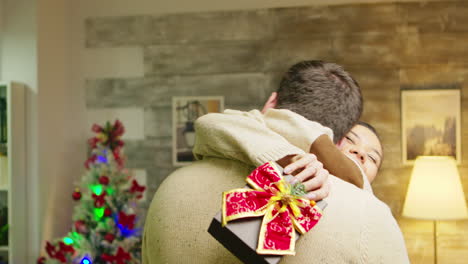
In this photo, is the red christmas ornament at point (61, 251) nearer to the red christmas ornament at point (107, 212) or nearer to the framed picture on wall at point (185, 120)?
the red christmas ornament at point (107, 212)

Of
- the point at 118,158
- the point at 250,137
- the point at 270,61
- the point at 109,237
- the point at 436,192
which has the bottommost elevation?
the point at 109,237

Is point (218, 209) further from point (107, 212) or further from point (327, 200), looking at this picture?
point (107, 212)

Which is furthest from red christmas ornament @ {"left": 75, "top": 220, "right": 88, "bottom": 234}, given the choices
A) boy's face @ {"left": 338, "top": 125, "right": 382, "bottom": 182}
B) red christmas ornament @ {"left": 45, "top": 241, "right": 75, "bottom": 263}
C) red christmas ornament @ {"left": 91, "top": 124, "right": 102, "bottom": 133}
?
boy's face @ {"left": 338, "top": 125, "right": 382, "bottom": 182}

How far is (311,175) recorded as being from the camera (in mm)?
833

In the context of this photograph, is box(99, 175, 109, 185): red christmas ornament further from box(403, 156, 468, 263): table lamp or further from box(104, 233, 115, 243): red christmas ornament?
box(403, 156, 468, 263): table lamp

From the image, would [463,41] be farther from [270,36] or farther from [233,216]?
[233,216]

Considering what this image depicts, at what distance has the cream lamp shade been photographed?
3.31 metres

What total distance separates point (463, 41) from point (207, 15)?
6.23ft

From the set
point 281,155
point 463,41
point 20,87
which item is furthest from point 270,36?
point 281,155

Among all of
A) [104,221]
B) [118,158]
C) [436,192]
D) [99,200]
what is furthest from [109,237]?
[436,192]

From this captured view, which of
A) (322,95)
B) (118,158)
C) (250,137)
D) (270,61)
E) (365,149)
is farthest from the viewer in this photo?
(270,61)

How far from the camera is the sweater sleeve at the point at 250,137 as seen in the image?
0.85 meters

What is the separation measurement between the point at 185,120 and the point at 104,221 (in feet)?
3.37

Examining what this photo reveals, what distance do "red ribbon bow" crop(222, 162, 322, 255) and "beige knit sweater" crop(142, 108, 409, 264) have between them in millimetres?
34
